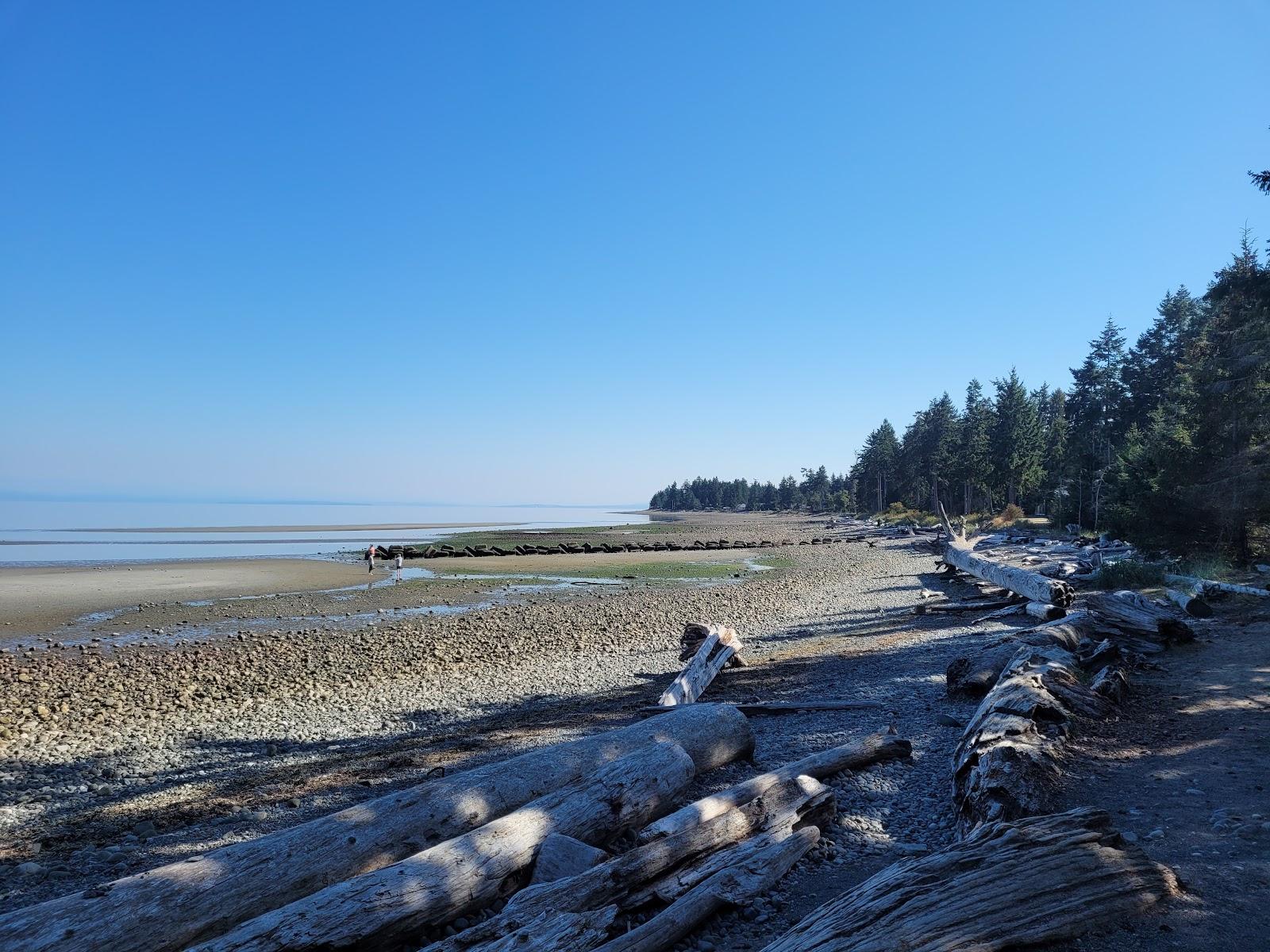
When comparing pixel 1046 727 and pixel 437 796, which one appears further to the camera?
pixel 1046 727

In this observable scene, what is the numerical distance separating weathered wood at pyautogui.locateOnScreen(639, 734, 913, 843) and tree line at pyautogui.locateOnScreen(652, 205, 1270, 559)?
45.2 feet

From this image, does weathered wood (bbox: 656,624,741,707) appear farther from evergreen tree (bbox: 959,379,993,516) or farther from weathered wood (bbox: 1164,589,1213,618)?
evergreen tree (bbox: 959,379,993,516)

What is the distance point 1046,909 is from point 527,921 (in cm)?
264

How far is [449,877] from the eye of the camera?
4020mm

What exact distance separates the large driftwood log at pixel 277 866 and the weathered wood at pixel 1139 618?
Result: 8893 millimetres

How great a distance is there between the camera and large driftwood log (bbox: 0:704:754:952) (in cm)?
349

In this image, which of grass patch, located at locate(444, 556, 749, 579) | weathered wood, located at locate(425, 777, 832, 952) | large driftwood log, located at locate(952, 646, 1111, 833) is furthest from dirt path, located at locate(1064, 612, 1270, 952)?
grass patch, located at locate(444, 556, 749, 579)

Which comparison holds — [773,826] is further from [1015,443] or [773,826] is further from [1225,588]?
[1015,443]

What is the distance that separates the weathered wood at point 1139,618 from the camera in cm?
1011

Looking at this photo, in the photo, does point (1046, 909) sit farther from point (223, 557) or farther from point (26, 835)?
point (223, 557)

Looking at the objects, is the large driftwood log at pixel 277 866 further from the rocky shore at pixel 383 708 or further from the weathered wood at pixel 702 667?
the weathered wood at pixel 702 667

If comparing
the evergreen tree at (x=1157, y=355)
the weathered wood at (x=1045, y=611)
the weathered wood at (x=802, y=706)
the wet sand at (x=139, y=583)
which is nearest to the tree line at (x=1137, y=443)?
the evergreen tree at (x=1157, y=355)

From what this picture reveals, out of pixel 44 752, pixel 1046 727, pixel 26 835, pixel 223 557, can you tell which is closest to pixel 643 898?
pixel 1046 727

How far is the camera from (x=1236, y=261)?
35656mm
